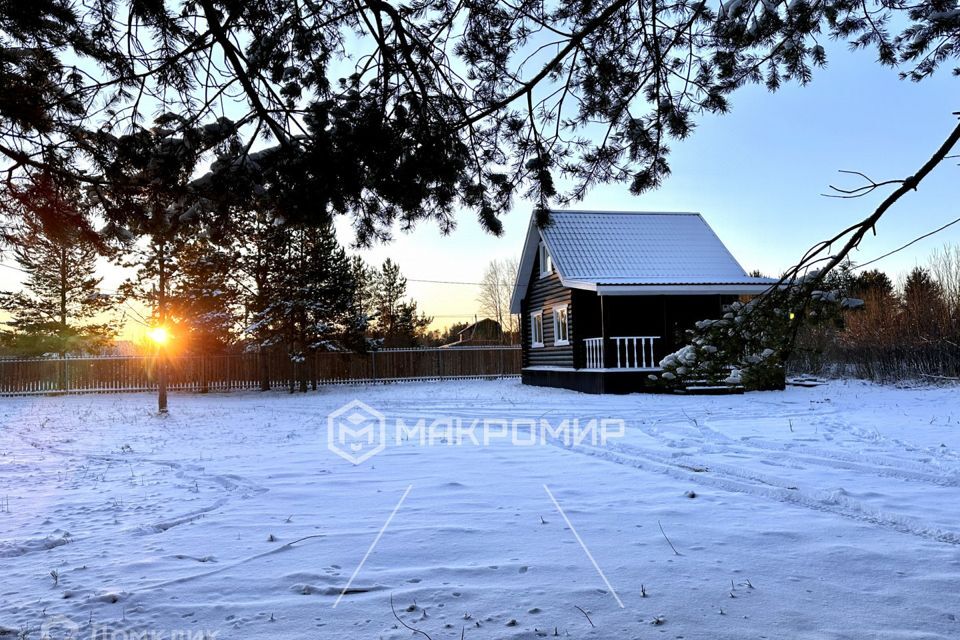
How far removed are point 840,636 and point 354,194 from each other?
3.72 meters

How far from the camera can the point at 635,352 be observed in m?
16.1

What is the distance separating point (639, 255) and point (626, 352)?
12.5ft

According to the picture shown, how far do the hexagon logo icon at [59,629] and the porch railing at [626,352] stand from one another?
569 inches

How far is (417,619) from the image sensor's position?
9.24 ft

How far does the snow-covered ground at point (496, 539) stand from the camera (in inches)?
111

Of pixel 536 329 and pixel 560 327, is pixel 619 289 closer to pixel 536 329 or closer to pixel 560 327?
pixel 560 327

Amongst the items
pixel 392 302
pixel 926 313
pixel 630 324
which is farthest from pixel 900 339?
pixel 392 302

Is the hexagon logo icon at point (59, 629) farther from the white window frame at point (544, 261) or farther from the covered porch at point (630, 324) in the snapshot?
the white window frame at point (544, 261)

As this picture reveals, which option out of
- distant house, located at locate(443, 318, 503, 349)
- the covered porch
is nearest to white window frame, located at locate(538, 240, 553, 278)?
the covered porch

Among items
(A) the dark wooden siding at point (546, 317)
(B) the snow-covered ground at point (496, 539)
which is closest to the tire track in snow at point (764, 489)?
(B) the snow-covered ground at point (496, 539)

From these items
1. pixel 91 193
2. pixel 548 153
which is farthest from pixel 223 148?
pixel 548 153

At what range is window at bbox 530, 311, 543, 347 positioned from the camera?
21.2 metres

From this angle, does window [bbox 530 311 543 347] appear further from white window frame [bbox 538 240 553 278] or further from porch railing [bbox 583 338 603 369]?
porch railing [bbox 583 338 603 369]

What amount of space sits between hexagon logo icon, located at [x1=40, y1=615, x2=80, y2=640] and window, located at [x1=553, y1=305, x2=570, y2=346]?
645 inches
